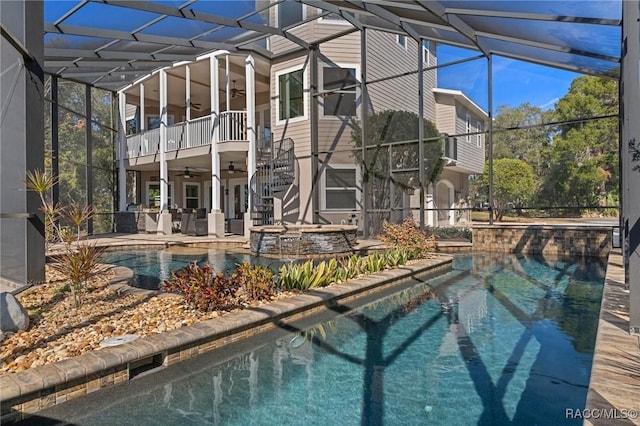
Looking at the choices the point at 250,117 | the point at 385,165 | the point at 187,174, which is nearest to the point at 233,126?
the point at 250,117

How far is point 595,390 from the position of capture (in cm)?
209

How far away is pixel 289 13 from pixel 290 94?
241 cm

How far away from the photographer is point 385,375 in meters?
3.01

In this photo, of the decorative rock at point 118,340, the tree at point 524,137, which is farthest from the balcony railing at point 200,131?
the tree at point 524,137

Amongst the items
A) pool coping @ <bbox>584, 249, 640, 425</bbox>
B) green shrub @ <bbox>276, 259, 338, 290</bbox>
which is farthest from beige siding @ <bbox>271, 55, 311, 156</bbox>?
pool coping @ <bbox>584, 249, 640, 425</bbox>

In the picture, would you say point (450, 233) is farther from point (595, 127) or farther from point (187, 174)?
point (595, 127)

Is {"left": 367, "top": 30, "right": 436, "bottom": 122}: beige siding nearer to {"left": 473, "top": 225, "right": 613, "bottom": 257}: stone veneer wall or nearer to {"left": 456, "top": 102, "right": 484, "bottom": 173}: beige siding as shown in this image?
{"left": 456, "top": 102, "right": 484, "bottom": 173}: beige siding

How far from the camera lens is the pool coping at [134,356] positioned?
2.37 metres

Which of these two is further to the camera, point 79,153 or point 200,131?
point 79,153

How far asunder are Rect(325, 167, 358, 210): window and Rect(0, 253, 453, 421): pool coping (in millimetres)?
7852

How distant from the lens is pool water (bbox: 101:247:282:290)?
676 cm

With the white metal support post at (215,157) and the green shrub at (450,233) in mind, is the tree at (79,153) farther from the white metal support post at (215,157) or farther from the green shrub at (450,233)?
the green shrub at (450,233)

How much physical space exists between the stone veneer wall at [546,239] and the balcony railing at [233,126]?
7.78m

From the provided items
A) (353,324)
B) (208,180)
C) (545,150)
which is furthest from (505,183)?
(353,324)
